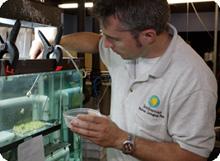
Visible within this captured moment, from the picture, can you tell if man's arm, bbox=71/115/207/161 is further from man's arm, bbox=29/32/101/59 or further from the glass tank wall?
man's arm, bbox=29/32/101/59

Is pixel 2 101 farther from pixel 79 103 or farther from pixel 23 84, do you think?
pixel 79 103

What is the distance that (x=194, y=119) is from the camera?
37.3 inches

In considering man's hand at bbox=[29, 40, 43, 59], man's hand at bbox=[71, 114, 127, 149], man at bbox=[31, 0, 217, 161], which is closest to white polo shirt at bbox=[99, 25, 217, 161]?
man at bbox=[31, 0, 217, 161]

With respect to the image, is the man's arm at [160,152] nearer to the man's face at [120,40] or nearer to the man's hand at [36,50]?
the man's face at [120,40]

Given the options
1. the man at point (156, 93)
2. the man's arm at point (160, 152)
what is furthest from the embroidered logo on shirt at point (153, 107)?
the man's arm at point (160, 152)

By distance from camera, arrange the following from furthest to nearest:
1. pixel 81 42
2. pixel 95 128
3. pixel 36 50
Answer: pixel 81 42 → pixel 36 50 → pixel 95 128

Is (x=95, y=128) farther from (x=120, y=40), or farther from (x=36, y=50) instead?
(x=36, y=50)

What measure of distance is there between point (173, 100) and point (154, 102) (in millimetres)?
75

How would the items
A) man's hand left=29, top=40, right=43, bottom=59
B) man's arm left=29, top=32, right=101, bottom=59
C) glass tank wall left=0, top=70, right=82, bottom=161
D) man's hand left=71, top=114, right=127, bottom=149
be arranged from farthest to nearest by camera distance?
man's arm left=29, top=32, right=101, bottom=59, man's hand left=29, top=40, right=43, bottom=59, glass tank wall left=0, top=70, right=82, bottom=161, man's hand left=71, top=114, right=127, bottom=149

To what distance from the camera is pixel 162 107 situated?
1000 millimetres

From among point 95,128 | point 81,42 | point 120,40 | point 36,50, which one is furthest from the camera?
point 81,42

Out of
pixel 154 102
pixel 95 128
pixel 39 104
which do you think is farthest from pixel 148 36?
pixel 39 104

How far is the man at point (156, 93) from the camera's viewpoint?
0.94 metres

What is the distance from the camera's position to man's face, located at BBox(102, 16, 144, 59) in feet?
3.25
